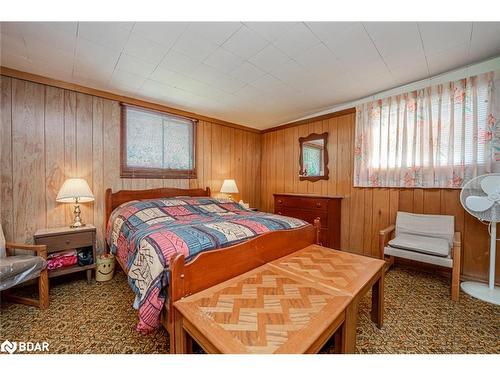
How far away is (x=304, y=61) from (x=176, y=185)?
241 centimetres

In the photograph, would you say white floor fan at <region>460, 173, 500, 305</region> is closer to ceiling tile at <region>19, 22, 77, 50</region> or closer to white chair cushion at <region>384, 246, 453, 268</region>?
white chair cushion at <region>384, 246, 453, 268</region>

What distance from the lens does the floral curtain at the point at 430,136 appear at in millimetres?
2133

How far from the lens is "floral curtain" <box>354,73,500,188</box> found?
213cm

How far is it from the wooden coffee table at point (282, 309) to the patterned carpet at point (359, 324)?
9.3 inches

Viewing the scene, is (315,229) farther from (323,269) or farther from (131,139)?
(131,139)

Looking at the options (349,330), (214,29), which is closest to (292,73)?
(214,29)

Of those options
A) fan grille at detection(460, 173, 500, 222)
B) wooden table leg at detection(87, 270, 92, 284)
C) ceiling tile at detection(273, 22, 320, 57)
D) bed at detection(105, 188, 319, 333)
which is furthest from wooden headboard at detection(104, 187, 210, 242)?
fan grille at detection(460, 173, 500, 222)

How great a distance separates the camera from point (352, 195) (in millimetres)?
3172

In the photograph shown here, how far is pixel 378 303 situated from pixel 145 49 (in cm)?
281

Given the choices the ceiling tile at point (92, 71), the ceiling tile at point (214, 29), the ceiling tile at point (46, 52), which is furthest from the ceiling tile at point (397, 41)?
the ceiling tile at point (46, 52)

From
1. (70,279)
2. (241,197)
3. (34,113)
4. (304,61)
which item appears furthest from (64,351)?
(241,197)

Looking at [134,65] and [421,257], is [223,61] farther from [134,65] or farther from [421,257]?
[421,257]

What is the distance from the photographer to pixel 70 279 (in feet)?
7.84

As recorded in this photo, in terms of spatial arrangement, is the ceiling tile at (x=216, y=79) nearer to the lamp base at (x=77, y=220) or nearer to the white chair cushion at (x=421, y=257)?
the lamp base at (x=77, y=220)
